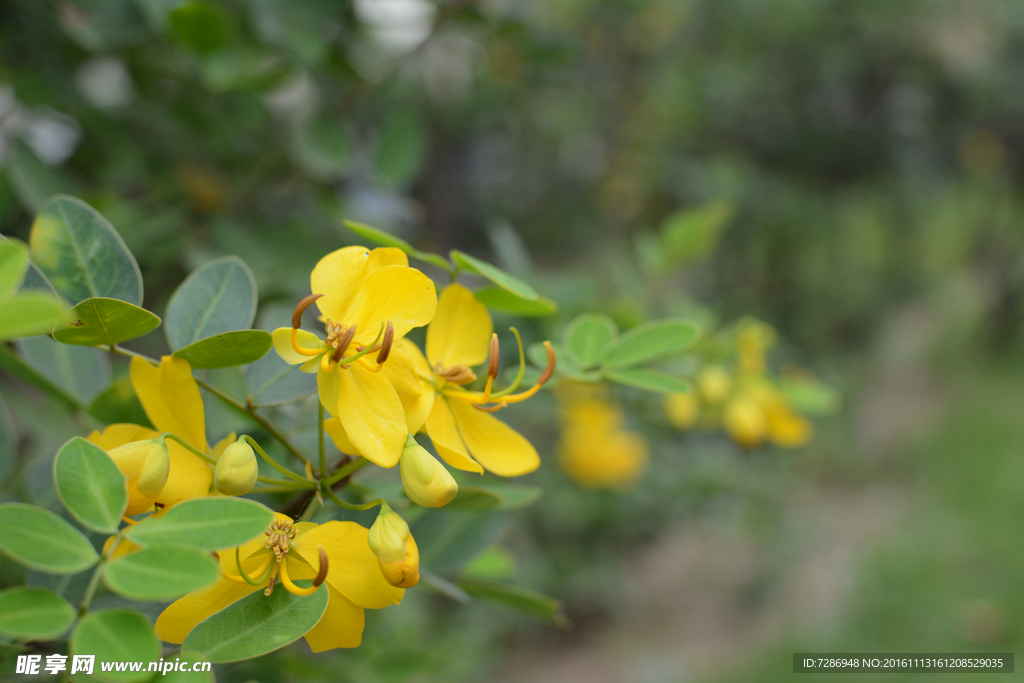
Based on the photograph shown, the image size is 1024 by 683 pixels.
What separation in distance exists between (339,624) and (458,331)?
177mm

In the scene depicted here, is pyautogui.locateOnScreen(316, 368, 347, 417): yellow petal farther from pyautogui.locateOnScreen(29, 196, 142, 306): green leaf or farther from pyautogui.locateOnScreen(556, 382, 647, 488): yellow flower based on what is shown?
pyautogui.locateOnScreen(556, 382, 647, 488): yellow flower

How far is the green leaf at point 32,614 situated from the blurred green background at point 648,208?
0.74 ft

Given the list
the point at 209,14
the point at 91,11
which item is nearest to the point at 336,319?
the point at 209,14

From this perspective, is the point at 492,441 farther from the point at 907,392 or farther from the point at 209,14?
the point at 907,392

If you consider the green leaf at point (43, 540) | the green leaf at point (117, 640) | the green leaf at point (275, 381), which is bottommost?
the green leaf at point (117, 640)

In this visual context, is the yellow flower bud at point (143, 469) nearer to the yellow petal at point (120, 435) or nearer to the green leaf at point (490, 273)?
the yellow petal at point (120, 435)

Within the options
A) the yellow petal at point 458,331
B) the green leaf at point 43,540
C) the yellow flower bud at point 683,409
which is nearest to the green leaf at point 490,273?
the yellow petal at point 458,331

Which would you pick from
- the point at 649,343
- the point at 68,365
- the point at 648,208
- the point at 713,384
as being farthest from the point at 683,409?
the point at 648,208

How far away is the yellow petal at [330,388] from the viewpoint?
30 cm

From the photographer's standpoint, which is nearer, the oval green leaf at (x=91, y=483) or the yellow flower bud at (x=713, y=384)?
the oval green leaf at (x=91, y=483)

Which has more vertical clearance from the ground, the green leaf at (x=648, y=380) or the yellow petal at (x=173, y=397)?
the green leaf at (x=648, y=380)

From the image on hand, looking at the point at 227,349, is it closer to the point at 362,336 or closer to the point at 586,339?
the point at 362,336

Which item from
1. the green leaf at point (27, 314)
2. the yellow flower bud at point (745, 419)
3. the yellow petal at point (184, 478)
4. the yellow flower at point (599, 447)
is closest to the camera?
the green leaf at point (27, 314)

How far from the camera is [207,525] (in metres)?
0.27
